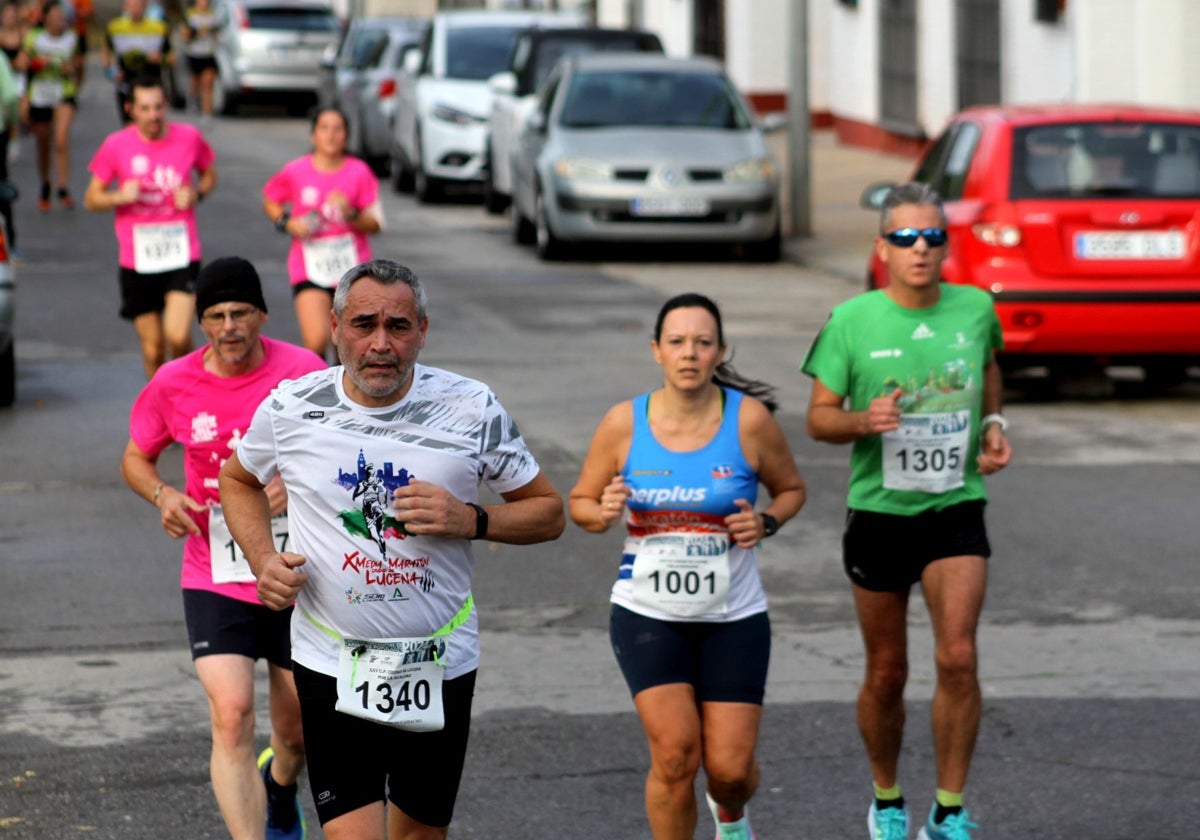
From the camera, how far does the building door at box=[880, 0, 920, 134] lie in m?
30.4

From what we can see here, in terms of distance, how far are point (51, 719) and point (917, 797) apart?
2749mm

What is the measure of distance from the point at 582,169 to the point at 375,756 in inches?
582

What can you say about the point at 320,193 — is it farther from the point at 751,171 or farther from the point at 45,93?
the point at 45,93

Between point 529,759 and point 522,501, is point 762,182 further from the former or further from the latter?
point 522,501

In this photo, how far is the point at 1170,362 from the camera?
13.5 meters

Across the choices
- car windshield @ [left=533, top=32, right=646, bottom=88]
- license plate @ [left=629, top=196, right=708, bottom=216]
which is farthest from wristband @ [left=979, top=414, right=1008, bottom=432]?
car windshield @ [left=533, top=32, right=646, bottom=88]

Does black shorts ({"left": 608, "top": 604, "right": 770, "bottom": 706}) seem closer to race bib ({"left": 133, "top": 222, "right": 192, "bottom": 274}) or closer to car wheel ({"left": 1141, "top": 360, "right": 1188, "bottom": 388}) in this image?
race bib ({"left": 133, "top": 222, "right": 192, "bottom": 274})

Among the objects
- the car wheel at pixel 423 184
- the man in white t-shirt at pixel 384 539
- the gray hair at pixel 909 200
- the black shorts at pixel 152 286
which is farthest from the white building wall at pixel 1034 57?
the man in white t-shirt at pixel 384 539

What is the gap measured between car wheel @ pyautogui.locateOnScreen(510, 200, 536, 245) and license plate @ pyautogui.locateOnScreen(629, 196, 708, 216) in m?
2.16

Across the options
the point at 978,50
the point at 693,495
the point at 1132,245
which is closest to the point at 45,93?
the point at 978,50

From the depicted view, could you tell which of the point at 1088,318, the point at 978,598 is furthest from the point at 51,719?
the point at 1088,318

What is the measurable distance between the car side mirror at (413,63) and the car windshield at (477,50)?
1.03 ft

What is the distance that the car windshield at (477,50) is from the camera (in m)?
25.7

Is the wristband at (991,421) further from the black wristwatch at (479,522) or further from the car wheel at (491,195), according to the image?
the car wheel at (491,195)
